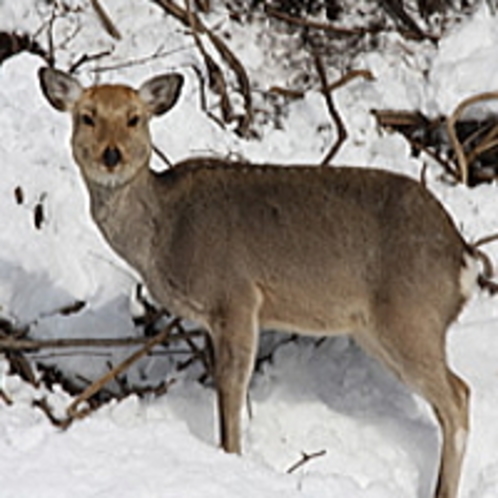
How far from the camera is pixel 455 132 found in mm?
10445

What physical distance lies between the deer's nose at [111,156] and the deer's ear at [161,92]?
0.57 metres

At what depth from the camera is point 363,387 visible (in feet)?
28.8

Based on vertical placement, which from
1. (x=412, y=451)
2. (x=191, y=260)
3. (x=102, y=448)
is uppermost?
(x=191, y=260)

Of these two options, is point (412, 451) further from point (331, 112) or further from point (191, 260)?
point (331, 112)

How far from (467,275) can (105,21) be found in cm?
442

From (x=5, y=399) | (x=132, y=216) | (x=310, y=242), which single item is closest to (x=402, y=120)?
(x=310, y=242)

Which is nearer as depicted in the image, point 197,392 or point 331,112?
point 197,392

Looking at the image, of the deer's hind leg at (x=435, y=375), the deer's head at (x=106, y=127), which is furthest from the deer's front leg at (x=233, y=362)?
the deer's head at (x=106, y=127)

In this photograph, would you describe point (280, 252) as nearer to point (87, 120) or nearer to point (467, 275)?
point (467, 275)

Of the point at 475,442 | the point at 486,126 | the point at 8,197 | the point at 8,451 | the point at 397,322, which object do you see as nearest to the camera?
the point at 8,451

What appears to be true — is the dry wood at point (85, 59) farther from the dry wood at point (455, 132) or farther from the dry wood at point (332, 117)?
the dry wood at point (455, 132)

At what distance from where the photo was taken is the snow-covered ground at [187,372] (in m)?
6.95

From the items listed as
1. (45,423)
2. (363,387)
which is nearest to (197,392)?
(363,387)

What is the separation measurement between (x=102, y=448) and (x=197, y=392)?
67.3 inches
